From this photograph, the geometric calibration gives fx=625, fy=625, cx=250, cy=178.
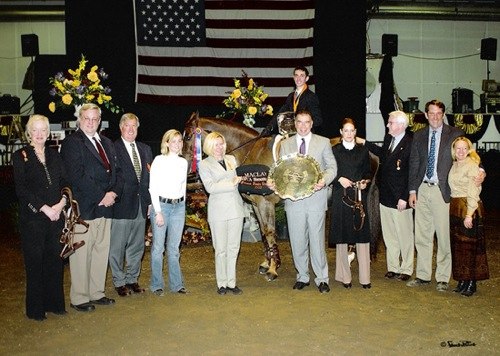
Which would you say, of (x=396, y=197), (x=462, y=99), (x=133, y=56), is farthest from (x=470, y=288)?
(x=462, y=99)

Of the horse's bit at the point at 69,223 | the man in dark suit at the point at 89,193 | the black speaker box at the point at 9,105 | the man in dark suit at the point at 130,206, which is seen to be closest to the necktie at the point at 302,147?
the man in dark suit at the point at 130,206

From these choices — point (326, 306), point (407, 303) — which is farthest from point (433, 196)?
point (326, 306)

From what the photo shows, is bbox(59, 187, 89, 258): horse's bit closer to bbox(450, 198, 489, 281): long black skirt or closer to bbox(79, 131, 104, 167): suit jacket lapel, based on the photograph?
bbox(79, 131, 104, 167): suit jacket lapel

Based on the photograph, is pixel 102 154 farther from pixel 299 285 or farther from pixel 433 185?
pixel 433 185

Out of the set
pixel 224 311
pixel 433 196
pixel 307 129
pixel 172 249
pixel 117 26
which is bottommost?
pixel 224 311

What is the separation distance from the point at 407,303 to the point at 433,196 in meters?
1.26

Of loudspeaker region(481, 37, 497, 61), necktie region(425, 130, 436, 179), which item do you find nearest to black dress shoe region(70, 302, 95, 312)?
necktie region(425, 130, 436, 179)

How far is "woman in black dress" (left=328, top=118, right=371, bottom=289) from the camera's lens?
6.48 m

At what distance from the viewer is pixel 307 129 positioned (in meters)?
6.40

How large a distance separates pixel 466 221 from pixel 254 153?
262 cm

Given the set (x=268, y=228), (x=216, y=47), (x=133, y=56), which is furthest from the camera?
(x=133, y=56)

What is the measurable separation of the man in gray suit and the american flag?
6.22m

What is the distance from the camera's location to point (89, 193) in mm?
5738

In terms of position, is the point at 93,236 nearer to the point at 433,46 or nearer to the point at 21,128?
the point at 21,128
